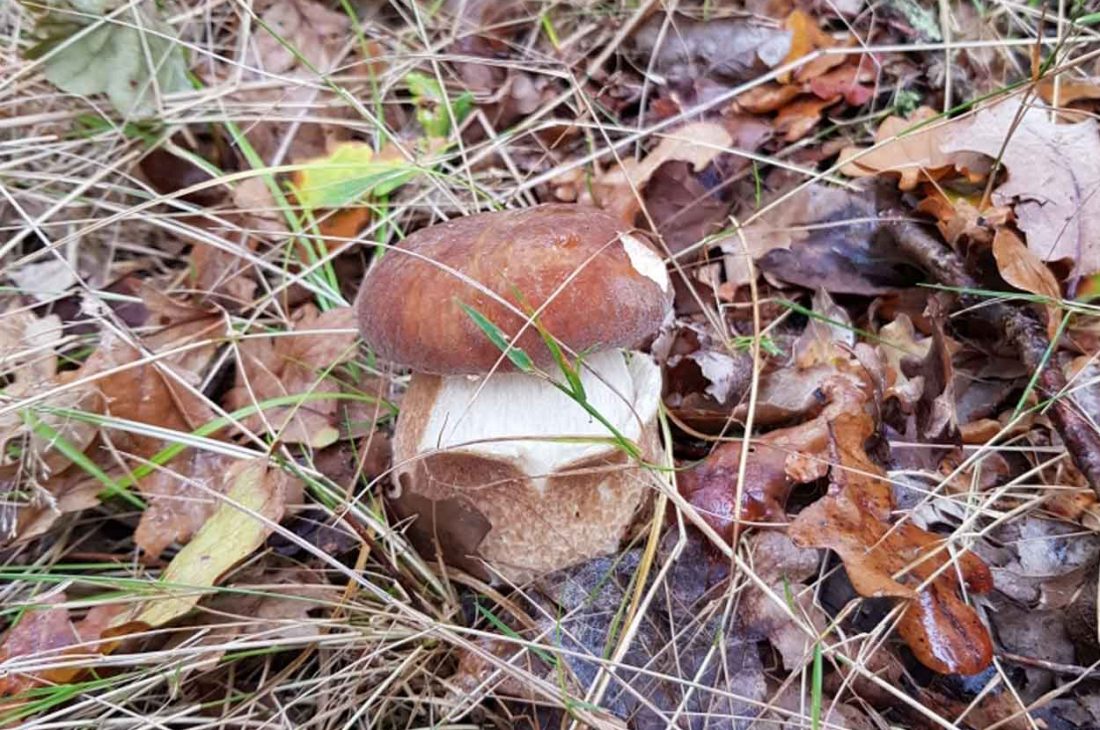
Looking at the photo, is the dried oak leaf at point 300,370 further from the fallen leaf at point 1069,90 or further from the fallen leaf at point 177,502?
the fallen leaf at point 1069,90

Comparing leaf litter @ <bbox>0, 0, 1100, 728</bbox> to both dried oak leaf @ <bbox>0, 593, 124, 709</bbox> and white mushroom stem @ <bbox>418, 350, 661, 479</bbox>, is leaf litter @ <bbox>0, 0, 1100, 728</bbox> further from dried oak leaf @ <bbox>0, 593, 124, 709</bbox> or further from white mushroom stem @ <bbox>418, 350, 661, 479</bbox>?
white mushroom stem @ <bbox>418, 350, 661, 479</bbox>

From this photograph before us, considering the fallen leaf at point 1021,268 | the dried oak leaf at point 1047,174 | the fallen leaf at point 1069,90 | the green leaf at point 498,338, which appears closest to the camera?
the green leaf at point 498,338

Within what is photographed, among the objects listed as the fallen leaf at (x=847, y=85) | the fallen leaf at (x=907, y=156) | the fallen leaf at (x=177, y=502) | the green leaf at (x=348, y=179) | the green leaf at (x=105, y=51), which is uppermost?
the green leaf at (x=105, y=51)

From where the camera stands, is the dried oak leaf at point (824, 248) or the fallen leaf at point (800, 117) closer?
the dried oak leaf at point (824, 248)

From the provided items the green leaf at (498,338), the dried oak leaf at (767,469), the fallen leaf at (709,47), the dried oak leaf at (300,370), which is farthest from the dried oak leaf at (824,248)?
the dried oak leaf at (300,370)

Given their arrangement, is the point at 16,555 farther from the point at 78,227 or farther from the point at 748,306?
the point at 748,306

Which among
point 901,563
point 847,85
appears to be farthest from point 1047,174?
point 901,563

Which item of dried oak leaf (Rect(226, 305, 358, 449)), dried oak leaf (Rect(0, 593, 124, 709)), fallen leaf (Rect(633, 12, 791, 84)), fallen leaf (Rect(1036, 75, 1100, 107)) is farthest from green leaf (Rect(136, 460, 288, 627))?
fallen leaf (Rect(1036, 75, 1100, 107))
